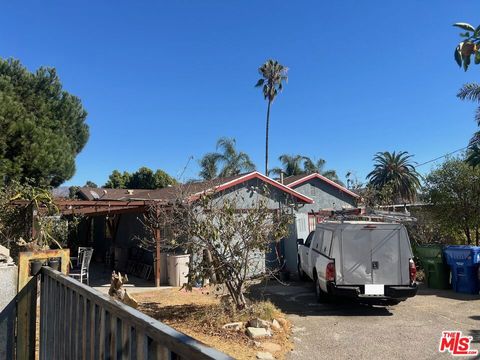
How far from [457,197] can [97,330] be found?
563 inches

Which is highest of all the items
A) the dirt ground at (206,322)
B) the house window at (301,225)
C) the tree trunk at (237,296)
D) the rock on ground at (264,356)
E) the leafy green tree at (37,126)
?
the leafy green tree at (37,126)

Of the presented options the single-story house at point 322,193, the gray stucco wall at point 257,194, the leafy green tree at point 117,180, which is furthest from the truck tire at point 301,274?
the leafy green tree at point 117,180

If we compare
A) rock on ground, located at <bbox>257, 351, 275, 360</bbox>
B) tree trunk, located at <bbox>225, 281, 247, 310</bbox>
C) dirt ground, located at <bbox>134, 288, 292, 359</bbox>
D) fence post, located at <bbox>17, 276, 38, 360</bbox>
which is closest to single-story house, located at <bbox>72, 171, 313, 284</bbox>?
dirt ground, located at <bbox>134, 288, 292, 359</bbox>

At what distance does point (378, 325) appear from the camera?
8.31 m

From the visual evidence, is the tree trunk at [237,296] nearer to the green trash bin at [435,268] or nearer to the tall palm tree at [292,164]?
the green trash bin at [435,268]

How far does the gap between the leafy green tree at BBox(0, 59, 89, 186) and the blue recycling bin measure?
13333mm

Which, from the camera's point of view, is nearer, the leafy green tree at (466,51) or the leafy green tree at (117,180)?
the leafy green tree at (466,51)

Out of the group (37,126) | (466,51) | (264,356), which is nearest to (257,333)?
(264,356)

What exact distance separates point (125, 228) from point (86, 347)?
17346mm

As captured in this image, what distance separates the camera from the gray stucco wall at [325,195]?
25031mm

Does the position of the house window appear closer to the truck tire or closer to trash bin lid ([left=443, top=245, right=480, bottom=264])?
the truck tire

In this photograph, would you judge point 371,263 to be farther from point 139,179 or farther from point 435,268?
point 139,179

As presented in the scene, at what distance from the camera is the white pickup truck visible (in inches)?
356

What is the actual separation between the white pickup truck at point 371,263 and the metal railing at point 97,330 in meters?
6.69
